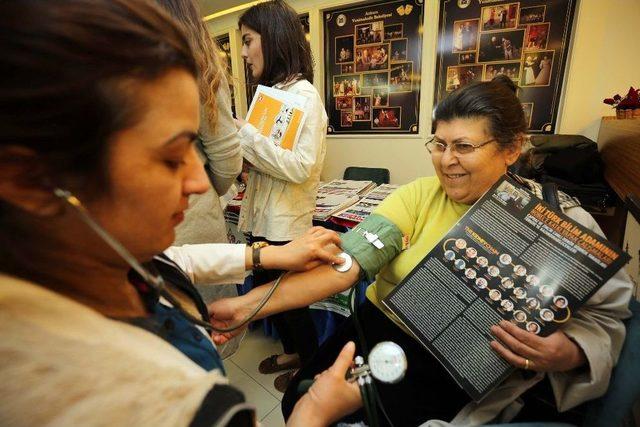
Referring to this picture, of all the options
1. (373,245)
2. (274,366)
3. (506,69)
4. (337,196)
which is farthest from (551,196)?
(506,69)

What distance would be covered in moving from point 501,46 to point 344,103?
1.44m

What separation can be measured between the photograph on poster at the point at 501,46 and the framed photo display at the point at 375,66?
0.52m

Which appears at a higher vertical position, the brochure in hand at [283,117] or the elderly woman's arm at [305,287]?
the brochure in hand at [283,117]

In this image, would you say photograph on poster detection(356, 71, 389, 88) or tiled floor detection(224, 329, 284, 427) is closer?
tiled floor detection(224, 329, 284, 427)

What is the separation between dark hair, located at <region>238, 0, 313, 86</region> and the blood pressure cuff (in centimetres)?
83

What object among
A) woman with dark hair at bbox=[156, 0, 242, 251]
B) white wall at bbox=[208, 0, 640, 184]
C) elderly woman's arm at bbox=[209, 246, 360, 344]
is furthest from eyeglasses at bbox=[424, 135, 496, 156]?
white wall at bbox=[208, 0, 640, 184]

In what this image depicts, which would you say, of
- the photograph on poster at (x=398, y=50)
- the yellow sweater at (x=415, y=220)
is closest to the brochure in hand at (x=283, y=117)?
the yellow sweater at (x=415, y=220)

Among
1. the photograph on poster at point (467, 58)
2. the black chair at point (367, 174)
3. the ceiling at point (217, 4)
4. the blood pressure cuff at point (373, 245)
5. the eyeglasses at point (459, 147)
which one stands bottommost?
the black chair at point (367, 174)

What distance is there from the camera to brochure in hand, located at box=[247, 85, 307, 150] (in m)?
1.41

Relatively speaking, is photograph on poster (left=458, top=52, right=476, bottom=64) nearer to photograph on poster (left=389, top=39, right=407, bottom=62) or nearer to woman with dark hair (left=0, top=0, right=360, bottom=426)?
photograph on poster (left=389, top=39, right=407, bottom=62)

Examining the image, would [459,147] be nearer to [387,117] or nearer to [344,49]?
[387,117]

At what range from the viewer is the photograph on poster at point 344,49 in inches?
123

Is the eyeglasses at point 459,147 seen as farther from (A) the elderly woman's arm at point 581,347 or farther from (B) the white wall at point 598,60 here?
(B) the white wall at point 598,60

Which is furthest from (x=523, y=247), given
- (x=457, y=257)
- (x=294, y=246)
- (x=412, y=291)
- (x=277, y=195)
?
(x=277, y=195)
